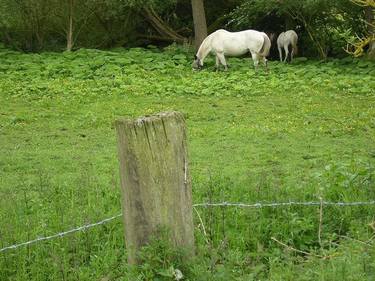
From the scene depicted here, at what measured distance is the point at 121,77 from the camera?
1536cm

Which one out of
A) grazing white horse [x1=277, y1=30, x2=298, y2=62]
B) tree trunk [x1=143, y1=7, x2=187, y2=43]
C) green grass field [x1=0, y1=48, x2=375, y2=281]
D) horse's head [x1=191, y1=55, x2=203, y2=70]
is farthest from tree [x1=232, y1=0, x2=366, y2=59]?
horse's head [x1=191, y1=55, x2=203, y2=70]

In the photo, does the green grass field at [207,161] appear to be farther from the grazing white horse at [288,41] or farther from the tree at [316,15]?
the grazing white horse at [288,41]

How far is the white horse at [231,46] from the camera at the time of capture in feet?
58.9

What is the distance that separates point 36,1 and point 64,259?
57.9 feet

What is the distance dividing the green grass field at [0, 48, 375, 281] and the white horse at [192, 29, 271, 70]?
0.43 meters

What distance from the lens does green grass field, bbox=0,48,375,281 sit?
4.09m

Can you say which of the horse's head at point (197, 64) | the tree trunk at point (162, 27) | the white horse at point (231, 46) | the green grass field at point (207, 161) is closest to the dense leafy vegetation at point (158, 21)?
the tree trunk at point (162, 27)

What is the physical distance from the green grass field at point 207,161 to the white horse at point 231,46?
1.42 ft

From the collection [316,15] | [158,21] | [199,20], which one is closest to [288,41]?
[316,15]

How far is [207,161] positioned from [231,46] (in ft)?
36.5

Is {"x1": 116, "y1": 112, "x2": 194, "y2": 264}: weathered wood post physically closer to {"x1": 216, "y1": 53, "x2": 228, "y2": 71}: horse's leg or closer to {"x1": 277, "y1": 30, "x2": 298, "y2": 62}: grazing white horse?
{"x1": 216, "y1": 53, "x2": 228, "y2": 71}: horse's leg

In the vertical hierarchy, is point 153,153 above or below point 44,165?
above

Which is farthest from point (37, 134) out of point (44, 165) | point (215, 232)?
point (215, 232)

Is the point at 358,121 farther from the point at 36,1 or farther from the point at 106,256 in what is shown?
the point at 36,1
